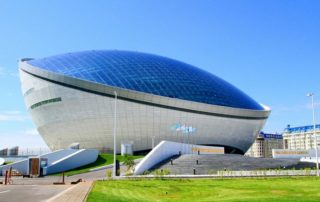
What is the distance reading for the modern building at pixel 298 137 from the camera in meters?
162

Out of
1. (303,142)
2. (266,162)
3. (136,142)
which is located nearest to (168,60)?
(136,142)

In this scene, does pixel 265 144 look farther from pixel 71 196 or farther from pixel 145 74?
pixel 71 196

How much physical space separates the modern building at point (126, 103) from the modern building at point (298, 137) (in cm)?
10829

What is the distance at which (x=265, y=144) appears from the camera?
577ft

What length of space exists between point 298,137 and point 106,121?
135m

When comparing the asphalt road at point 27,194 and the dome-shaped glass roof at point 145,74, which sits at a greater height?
the dome-shaped glass roof at point 145,74

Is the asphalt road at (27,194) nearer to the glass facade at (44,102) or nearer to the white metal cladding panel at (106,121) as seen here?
the white metal cladding panel at (106,121)

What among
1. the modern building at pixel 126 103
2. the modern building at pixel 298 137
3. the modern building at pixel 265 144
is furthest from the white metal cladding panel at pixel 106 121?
the modern building at pixel 265 144

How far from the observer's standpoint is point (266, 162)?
131 ft

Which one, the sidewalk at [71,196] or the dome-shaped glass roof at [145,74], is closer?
the sidewalk at [71,196]

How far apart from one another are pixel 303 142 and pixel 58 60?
13495 centimetres

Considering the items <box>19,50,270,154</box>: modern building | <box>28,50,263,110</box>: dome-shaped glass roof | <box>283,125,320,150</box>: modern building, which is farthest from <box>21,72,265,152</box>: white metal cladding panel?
<box>283,125,320,150</box>: modern building

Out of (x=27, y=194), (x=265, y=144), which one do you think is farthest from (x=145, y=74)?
(x=265, y=144)

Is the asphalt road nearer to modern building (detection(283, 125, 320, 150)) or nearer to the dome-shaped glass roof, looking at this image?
the dome-shaped glass roof
